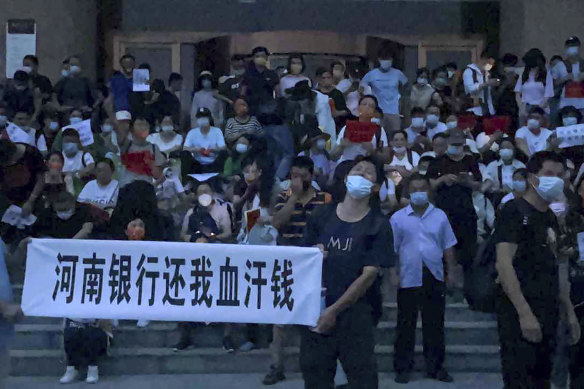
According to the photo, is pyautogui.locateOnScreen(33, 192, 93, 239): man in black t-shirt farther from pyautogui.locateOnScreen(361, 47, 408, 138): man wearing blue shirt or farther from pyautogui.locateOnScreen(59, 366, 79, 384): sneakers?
pyautogui.locateOnScreen(361, 47, 408, 138): man wearing blue shirt

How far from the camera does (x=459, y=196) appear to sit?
37.4ft

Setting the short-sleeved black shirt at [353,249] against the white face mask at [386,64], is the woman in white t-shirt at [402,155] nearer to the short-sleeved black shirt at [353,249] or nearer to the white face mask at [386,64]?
the white face mask at [386,64]

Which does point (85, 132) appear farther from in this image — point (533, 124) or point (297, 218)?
point (533, 124)

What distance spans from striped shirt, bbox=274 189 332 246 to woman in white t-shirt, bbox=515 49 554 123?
257 inches

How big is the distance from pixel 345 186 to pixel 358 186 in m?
0.40

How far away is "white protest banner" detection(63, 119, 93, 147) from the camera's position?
533 inches

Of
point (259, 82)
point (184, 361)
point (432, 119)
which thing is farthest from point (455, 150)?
point (184, 361)

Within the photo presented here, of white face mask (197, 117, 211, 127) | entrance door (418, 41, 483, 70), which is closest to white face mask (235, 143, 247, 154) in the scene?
white face mask (197, 117, 211, 127)

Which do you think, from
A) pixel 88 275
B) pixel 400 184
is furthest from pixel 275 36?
pixel 88 275

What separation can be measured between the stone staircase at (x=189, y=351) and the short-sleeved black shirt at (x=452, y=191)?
4.14ft

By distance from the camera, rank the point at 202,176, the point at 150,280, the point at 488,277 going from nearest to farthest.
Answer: the point at 488,277 → the point at 150,280 → the point at 202,176

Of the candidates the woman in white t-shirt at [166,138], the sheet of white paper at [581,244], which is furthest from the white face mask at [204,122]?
the sheet of white paper at [581,244]

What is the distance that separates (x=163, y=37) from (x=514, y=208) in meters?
14.2

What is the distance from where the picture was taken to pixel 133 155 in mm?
12383
